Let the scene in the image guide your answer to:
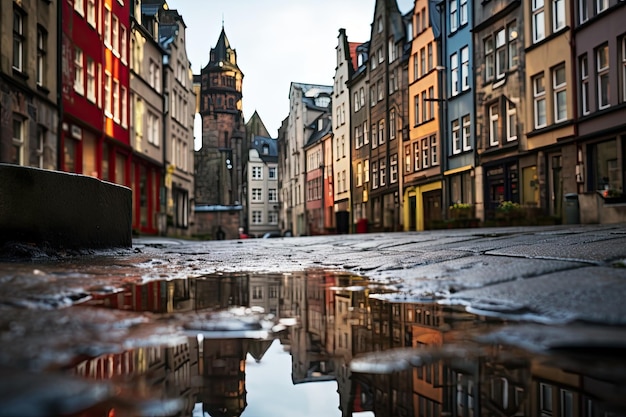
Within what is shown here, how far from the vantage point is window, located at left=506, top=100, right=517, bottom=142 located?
25.1 metres

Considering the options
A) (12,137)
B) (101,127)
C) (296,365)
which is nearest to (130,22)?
(101,127)

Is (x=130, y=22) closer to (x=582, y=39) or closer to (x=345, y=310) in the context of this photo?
(x=582, y=39)

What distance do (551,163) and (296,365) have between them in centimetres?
2273

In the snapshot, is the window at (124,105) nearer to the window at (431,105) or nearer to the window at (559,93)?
the window at (431,105)

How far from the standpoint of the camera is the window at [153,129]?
2992 centimetres

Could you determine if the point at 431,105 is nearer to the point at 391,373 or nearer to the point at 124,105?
the point at 124,105

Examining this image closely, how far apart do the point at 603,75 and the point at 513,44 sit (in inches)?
254

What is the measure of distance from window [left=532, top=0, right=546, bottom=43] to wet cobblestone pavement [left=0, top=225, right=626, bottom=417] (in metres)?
22.2

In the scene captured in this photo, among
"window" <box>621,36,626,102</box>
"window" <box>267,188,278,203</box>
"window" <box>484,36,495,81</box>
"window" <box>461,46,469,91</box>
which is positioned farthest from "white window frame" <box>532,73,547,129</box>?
"window" <box>267,188,278,203</box>

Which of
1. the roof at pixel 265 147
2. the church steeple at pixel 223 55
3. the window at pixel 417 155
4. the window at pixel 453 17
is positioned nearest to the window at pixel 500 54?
the window at pixel 453 17

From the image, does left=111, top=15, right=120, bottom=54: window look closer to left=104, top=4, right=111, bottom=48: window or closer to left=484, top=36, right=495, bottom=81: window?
left=104, top=4, right=111, bottom=48: window

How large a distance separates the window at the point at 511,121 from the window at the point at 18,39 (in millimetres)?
17581

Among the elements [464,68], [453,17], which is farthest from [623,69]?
[453,17]

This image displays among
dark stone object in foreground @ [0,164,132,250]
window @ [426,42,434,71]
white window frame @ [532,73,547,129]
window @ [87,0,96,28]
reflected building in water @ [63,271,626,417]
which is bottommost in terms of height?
reflected building in water @ [63,271,626,417]
